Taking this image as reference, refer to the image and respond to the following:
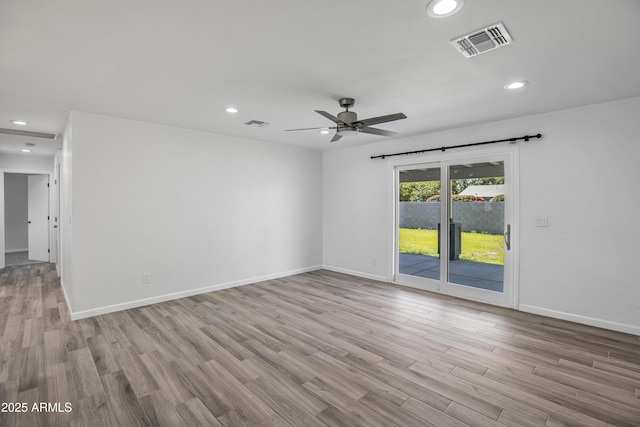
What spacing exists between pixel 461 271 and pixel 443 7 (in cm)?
399

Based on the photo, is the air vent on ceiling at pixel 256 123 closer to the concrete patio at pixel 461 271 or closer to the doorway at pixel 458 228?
the doorway at pixel 458 228

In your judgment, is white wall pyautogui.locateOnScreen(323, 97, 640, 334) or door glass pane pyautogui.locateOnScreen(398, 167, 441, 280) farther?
door glass pane pyautogui.locateOnScreen(398, 167, 441, 280)

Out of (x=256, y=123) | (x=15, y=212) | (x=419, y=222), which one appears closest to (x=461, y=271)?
(x=419, y=222)

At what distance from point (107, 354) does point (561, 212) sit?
5327 millimetres

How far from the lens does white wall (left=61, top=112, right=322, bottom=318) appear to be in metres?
3.92

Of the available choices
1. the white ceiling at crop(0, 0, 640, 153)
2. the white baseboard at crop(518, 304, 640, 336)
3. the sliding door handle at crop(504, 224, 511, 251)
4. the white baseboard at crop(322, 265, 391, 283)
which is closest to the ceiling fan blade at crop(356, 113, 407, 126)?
the white ceiling at crop(0, 0, 640, 153)

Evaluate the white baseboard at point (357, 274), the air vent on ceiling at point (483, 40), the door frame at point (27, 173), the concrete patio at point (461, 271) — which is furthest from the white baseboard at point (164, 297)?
the air vent on ceiling at point (483, 40)

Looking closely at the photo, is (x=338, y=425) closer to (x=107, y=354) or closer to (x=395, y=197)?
(x=107, y=354)

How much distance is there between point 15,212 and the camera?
28.8 ft

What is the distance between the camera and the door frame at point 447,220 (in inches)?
163

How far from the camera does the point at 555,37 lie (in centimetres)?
212

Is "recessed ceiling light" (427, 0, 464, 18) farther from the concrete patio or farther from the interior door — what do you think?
the interior door

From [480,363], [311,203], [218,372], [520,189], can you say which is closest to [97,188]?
[218,372]

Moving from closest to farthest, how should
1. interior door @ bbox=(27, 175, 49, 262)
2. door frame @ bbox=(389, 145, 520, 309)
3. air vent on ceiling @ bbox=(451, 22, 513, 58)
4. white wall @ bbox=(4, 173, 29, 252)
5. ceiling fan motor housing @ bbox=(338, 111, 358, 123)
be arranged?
air vent on ceiling @ bbox=(451, 22, 513, 58), ceiling fan motor housing @ bbox=(338, 111, 358, 123), door frame @ bbox=(389, 145, 520, 309), interior door @ bbox=(27, 175, 49, 262), white wall @ bbox=(4, 173, 29, 252)
